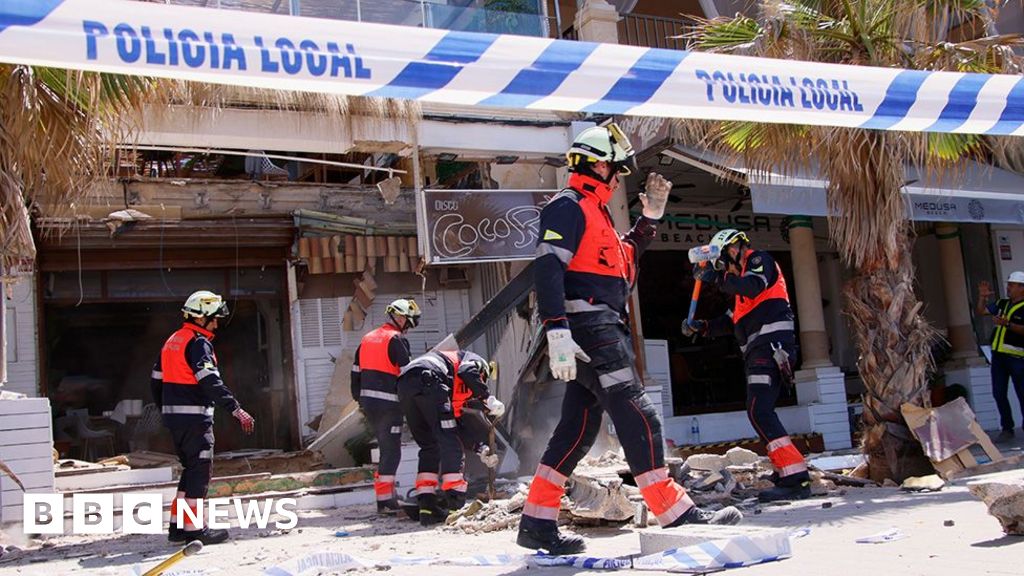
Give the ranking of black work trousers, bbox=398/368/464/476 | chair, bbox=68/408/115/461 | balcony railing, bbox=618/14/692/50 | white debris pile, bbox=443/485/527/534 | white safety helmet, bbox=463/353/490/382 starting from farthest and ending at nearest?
balcony railing, bbox=618/14/692/50 → chair, bbox=68/408/115/461 → white safety helmet, bbox=463/353/490/382 → black work trousers, bbox=398/368/464/476 → white debris pile, bbox=443/485/527/534

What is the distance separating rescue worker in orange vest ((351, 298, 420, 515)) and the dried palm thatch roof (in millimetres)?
3017

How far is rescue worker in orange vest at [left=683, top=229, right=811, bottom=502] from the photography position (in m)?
7.44

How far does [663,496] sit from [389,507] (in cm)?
463

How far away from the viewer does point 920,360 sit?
321 inches

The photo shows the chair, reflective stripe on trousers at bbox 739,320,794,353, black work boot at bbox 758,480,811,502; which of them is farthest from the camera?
the chair

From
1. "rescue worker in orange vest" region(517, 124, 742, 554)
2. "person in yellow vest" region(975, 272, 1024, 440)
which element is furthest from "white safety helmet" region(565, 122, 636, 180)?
"person in yellow vest" region(975, 272, 1024, 440)

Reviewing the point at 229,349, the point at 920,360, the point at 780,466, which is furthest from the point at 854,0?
the point at 229,349

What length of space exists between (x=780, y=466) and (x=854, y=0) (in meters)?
3.70

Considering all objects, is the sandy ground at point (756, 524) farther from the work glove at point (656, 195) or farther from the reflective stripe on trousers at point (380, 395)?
the work glove at point (656, 195)

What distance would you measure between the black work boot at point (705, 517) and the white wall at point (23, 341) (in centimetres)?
898

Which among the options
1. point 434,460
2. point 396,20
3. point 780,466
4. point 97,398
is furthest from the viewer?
point 97,398

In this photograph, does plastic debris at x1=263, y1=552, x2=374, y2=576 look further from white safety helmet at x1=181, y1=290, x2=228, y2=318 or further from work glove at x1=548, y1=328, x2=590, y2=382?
white safety helmet at x1=181, y1=290, x2=228, y2=318

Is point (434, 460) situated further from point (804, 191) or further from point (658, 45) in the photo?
point (658, 45)

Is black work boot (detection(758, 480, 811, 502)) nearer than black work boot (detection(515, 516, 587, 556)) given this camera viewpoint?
No
